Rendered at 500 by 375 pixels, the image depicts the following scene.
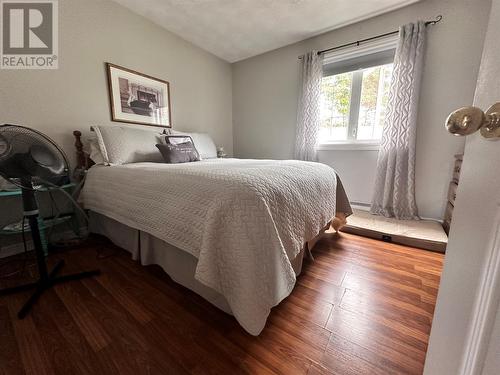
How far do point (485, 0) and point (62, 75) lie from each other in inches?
157

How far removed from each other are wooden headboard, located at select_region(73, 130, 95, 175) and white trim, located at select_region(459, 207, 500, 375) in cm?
256

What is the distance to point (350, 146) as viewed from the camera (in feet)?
8.67

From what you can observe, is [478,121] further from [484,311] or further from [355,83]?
[355,83]

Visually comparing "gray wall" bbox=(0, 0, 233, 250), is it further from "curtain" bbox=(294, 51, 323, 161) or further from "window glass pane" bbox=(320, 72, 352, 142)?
"window glass pane" bbox=(320, 72, 352, 142)

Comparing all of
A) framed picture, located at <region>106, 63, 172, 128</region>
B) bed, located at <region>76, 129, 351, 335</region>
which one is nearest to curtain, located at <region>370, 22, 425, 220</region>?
bed, located at <region>76, 129, 351, 335</region>

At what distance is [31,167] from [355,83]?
3.20 meters

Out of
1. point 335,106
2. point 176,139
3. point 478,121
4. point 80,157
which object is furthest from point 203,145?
point 478,121

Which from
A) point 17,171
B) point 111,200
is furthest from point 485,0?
point 17,171

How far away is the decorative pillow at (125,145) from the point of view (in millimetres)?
1829

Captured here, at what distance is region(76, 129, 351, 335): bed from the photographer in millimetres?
817

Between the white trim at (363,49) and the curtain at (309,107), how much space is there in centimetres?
14

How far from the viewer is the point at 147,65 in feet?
8.04

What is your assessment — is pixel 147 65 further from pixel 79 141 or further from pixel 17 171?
pixel 17 171

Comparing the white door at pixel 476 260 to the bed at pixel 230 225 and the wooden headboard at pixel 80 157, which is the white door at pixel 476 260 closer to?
the bed at pixel 230 225
